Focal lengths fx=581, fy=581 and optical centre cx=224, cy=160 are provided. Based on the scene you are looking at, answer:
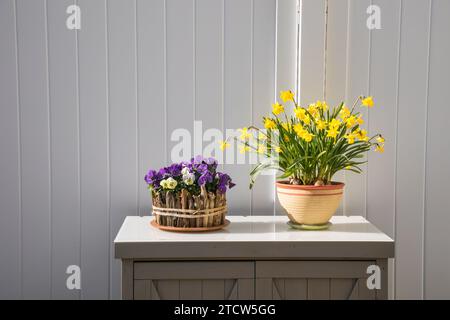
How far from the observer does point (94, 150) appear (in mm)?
2340

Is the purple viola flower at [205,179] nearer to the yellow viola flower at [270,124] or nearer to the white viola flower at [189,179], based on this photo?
the white viola flower at [189,179]

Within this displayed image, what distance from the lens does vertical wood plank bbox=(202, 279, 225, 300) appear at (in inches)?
76.1

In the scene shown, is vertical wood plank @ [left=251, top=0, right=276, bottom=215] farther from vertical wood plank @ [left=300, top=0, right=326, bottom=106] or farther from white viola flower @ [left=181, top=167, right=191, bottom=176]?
white viola flower @ [left=181, top=167, right=191, bottom=176]

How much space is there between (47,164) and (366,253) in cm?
129

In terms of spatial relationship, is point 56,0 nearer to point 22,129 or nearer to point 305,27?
point 22,129

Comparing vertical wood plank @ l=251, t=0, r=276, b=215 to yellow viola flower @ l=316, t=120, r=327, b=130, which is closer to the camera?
yellow viola flower @ l=316, t=120, r=327, b=130

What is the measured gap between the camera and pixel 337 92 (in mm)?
2344

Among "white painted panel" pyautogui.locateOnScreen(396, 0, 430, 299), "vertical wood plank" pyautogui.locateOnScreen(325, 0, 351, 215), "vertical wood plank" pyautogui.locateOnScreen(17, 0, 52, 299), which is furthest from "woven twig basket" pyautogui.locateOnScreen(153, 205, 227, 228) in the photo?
"white painted panel" pyautogui.locateOnScreen(396, 0, 430, 299)

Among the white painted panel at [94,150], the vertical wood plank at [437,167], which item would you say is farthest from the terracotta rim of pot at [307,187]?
the white painted panel at [94,150]

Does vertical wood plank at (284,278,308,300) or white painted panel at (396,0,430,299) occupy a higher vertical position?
white painted panel at (396,0,430,299)

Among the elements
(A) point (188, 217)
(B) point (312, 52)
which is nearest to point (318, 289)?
(A) point (188, 217)

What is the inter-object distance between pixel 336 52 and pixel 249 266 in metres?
0.96

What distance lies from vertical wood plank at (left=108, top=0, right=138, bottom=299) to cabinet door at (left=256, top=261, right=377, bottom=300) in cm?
69

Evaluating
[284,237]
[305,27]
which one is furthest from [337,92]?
[284,237]
